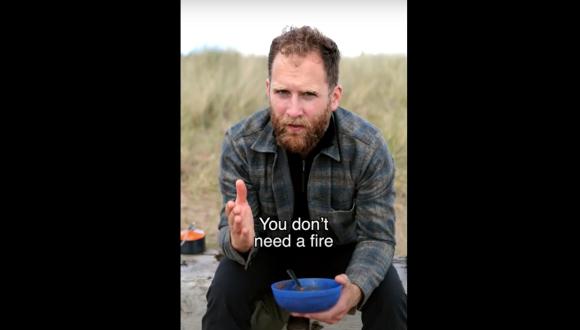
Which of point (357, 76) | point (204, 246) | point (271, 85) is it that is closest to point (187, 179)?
point (204, 246)

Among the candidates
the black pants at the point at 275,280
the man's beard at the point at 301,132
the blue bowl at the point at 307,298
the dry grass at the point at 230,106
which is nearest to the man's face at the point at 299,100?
the man's beard at the point at 301,132

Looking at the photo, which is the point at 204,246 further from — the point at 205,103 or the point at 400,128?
the point at 400,128

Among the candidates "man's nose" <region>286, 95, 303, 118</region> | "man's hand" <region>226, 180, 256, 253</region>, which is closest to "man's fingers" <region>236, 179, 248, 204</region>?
"man's hand" <region>226, 180, 256, 253</region>

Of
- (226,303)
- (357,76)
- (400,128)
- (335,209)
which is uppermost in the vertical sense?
(357,76)

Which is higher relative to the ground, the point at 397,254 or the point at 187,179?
the point at 187,179

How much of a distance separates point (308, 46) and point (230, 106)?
0.53 metres

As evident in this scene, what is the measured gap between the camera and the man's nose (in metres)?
3.69

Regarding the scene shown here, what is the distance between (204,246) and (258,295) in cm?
42

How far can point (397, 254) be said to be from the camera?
3.83 metres

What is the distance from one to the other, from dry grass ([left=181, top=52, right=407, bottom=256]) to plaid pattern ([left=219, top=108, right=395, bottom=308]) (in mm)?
108

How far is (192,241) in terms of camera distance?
3.97 m

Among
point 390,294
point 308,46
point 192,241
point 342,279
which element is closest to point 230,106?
point 308,46

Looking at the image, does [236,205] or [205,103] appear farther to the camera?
[205,103]

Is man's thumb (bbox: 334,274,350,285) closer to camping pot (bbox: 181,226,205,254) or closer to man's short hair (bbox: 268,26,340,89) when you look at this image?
camping pot (bbox: 181,226,205,254)
